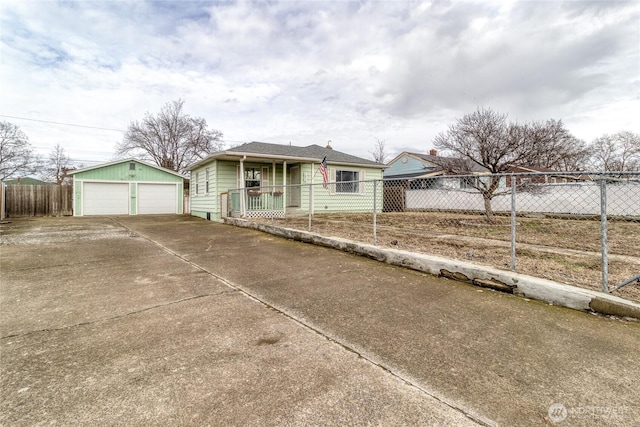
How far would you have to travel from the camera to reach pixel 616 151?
24.8 m

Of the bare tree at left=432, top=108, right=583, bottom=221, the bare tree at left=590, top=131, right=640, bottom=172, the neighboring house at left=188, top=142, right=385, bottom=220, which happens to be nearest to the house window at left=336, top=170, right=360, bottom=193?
the neighboring house at left=188, top=142, right=385, bottom=220

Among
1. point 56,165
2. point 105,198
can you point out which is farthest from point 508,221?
point 56,165

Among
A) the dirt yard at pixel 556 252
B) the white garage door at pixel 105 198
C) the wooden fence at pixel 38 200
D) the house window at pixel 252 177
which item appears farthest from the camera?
the white garage door at pixel 105 198

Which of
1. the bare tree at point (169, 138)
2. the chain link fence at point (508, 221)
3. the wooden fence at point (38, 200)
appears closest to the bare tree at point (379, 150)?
the bare tree at point (169, 138)

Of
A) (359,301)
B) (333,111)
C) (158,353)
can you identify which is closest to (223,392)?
(158,353)

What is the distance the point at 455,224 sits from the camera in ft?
31.7

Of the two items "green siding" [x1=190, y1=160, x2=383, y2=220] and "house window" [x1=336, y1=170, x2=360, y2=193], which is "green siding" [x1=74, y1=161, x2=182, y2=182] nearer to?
"green siding" [x1=190, y1=160, x2=383, y2=220]

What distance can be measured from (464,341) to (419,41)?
11149mm

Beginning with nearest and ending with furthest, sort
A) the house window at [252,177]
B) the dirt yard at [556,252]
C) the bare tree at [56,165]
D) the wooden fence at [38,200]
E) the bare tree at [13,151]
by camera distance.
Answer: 1. the dirt yard at [556,252]
2. the house window at [252,177]
3. the wooden fence at [38,200]
4. the bare tree at [13,151]
5. the bare tree at [56,165]

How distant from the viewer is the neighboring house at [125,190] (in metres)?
14.6

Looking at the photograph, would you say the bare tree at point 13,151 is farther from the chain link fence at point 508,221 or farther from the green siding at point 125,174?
the chain link fence at point 508,221

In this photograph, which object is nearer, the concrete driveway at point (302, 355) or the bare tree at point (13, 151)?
the concrete driveway at point (302, 355)

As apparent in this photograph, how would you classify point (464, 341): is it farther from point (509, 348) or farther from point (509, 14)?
point (509, 14)

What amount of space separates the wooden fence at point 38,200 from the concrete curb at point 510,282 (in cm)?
1743
